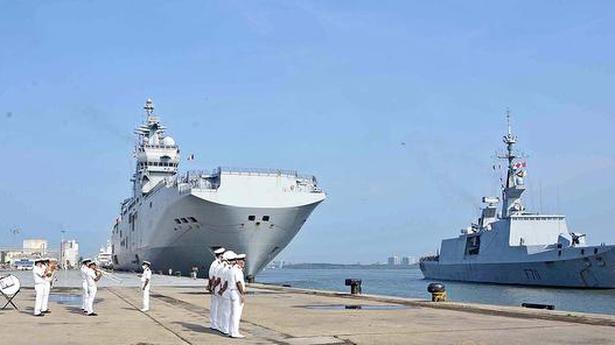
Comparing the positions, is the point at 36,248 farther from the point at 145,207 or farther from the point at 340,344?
the point at 340,344

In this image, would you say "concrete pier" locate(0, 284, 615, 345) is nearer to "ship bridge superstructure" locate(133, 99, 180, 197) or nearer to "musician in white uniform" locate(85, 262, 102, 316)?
"musician in white uniform" locate(85, 262, 102, 316)

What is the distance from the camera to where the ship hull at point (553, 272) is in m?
48.0

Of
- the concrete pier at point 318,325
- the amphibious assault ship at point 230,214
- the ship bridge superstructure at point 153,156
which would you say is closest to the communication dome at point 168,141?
the ship bridge superstructure at point 153,156

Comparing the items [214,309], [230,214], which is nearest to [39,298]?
[214,309]

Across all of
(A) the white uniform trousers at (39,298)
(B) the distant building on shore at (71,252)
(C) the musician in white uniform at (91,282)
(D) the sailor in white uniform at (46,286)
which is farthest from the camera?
(B) the distant building on shore at (71,252)

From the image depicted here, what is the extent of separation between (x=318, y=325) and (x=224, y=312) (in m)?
2.19

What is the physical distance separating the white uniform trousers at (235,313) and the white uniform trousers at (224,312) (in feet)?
0.38

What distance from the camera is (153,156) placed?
6675cm

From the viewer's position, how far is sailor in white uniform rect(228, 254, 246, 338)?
36.3 feet

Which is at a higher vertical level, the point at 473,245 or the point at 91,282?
the point at 473,245

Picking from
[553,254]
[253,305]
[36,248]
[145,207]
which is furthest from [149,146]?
[36,248]

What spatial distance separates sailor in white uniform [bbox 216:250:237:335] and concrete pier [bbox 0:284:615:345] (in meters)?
0.25

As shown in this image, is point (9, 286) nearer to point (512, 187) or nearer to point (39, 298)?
point (39, 298)

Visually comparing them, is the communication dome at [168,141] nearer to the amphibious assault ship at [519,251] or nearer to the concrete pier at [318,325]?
the amphibious assault ship at [519,251]
